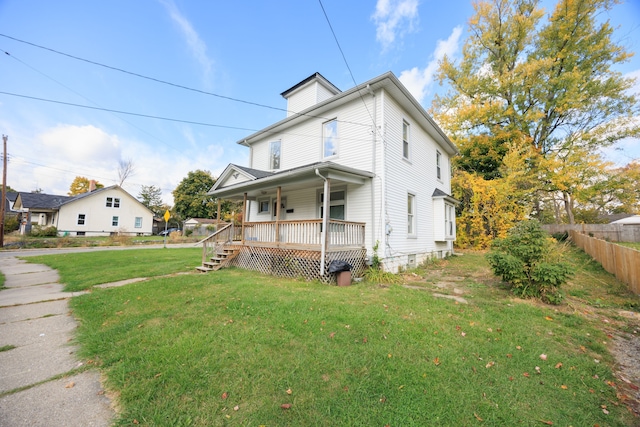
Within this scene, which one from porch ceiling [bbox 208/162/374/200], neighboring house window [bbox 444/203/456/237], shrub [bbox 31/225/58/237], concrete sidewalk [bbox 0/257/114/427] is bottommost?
concrete sidewalk [bbox 0/257/114/427]

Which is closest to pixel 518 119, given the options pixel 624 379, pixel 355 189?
pixel 355 189

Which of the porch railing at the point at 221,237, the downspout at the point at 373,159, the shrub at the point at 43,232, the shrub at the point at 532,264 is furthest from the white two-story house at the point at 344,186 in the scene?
the shrub at the point at 43,232

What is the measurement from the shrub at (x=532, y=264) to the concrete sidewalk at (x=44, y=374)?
7146 millimetres

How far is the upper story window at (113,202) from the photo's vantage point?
3038cm

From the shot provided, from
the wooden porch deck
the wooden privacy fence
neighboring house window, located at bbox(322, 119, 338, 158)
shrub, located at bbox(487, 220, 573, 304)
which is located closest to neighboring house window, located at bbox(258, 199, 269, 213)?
the wooden porch deck

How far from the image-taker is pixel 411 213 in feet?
34.3

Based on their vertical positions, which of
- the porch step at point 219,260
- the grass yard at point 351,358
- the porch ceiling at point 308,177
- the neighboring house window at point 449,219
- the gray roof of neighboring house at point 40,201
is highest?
the gray roof of neighboring house at point 40,201

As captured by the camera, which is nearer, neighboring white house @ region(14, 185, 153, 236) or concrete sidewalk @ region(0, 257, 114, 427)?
concrete sidewalk @ region(0, 257, 114, 427)

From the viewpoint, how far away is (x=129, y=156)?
3697 cm

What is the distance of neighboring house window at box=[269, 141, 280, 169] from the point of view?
12179 millimetres

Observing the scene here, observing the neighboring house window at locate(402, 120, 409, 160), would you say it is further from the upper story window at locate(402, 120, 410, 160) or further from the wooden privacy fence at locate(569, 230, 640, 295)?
the wooden privacy fence at locate(569, 230, 640, 295)

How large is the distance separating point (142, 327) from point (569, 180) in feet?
75.4

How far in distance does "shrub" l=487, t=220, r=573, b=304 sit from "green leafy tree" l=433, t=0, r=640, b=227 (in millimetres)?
14655

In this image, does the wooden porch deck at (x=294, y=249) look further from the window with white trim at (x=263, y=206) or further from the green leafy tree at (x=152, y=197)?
the green leafy tree at (x=152, y=197)
